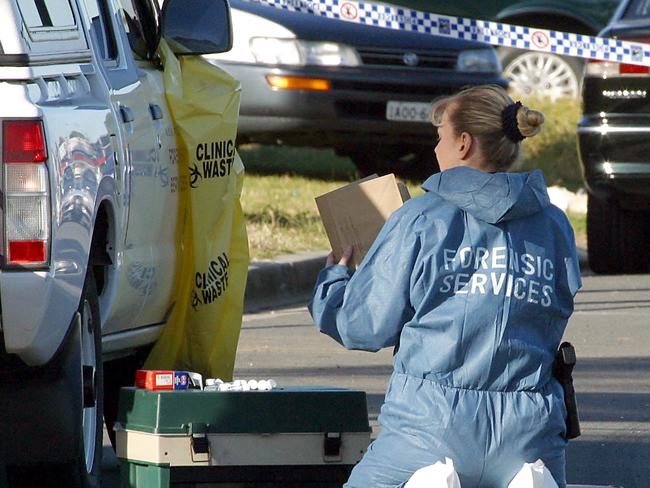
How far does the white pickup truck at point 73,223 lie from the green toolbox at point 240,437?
21 cm

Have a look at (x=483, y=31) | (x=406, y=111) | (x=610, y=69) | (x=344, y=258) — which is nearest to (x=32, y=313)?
(x=344, y=258)

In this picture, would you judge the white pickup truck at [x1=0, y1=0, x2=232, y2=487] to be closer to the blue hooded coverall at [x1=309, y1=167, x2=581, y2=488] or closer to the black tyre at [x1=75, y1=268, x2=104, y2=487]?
the black tyre at [x1=75, y1=268, x2=104, y2=487]

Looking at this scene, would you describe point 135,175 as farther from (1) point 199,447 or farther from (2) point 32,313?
(1) point 199,447

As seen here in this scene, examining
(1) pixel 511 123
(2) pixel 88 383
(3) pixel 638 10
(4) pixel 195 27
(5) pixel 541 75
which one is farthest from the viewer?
(5) pixel 541 75

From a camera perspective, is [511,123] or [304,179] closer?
[511,123]

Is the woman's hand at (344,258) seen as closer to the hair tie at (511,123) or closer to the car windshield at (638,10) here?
the hair tie at (511,123)

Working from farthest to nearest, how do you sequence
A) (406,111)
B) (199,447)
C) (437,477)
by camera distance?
(406,111) < (199,447) < (437,477)

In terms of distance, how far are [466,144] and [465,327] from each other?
41 centimetres

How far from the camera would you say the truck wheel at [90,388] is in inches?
175

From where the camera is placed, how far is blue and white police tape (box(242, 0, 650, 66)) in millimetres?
8688

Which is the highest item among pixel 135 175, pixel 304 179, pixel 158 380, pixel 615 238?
pixel 135 175

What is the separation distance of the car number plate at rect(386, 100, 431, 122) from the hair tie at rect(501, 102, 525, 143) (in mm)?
8916

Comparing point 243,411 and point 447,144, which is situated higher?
point 447,144

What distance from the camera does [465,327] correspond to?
3.49 metres
